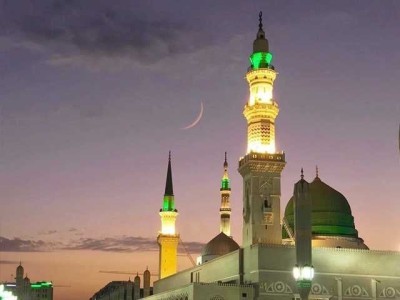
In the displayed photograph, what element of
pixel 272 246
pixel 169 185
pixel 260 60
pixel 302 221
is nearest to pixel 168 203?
pixel 169 185

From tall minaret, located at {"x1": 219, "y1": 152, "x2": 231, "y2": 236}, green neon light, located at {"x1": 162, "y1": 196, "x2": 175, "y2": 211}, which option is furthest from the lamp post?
green neon light, located at {"x1": 162, "y1": 196, "x2": 175, "y2": 211}

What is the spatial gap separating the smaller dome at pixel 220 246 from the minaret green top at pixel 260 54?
19223 mm

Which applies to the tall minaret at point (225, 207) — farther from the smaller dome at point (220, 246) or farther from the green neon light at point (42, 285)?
the green neon light at point (42, 285)

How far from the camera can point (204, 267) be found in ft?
205

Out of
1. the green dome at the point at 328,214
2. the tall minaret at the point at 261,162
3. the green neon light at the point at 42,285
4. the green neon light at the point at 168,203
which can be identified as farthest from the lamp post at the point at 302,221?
the green neon light at the point at 42,285

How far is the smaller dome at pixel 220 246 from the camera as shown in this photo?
68625 millimetres

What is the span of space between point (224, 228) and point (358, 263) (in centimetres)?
2882

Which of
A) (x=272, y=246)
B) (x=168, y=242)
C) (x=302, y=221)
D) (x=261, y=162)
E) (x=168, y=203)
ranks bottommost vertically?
(x=272, y=246)

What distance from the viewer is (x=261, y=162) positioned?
55031 millimetres

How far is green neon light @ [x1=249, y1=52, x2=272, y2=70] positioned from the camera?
190 ft

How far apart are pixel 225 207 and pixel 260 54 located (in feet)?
90.4

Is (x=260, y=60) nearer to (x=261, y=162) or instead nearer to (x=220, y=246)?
(x=261, y=162)

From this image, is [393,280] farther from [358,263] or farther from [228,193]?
[228,193]

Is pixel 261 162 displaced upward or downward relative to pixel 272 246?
upward
